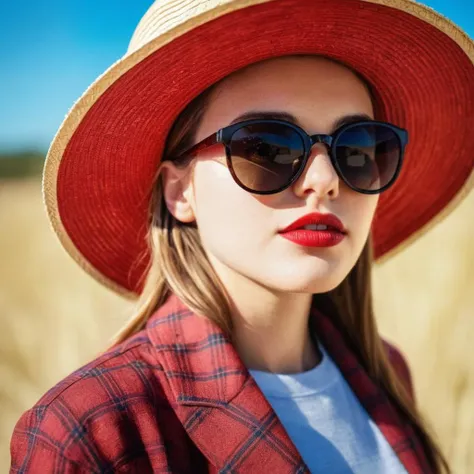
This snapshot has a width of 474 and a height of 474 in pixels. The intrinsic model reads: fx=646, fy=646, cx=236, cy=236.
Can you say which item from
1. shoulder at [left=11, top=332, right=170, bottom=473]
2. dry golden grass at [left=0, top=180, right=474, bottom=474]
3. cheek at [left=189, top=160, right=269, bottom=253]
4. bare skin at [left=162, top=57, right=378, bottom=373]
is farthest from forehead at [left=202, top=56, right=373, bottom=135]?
dry golden grass at [left=0, top=180, right=474, bottom=474]

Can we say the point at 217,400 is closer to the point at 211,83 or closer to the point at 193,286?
the point at 193,286

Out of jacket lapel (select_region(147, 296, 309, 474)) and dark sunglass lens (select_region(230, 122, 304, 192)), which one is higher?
dark sunglass lens (select_region(230, 122, 304, 192))

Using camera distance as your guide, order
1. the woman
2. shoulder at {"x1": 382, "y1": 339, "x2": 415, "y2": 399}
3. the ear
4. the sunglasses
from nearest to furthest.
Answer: the woman < the sunglasses < the ear < shoulder at {"x1": 382, "y1": 339, "x2": 415, "y2": 399}

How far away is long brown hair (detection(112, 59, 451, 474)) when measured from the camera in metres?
1.82

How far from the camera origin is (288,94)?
5.57 feet

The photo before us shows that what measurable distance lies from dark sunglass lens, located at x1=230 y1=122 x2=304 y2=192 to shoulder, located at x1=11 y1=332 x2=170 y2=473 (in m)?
0.56

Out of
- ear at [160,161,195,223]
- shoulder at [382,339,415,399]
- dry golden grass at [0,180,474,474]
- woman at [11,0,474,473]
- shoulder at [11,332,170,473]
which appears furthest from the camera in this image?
dry golden grass at [0,180,474,474]

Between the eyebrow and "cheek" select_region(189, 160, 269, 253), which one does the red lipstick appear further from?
the eyebrow

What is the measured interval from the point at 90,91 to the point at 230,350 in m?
0.74

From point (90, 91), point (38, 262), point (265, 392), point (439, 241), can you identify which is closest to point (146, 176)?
point (90, 91)

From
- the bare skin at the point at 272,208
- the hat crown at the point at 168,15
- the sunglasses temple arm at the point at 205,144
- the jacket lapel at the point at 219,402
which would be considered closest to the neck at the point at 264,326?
the bare skin at the point at 272,208

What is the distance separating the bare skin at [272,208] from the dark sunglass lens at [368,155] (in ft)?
0.13

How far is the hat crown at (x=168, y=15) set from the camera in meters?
1.45

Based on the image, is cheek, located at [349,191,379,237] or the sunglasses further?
cheek, located at [349,191,379,237]
